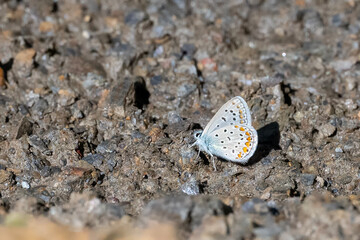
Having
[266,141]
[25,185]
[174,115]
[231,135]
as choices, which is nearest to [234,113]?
[231,135]

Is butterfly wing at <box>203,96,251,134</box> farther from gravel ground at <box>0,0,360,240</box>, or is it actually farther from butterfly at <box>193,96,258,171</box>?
gravel ground at <box>0,0,360,240</box>

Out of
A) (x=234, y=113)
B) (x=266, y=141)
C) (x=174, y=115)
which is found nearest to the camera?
(x=234, y=113)

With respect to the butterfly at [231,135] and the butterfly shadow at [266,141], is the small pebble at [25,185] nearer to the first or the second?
the butterfly at [231,135]

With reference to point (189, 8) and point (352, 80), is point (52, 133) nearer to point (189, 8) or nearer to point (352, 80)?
point (189, 8)

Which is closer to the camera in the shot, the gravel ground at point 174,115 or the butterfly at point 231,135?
the gravel ground at point 174,115

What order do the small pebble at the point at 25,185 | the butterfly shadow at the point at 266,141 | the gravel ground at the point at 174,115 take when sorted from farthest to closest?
1. the butterfly shadow at the point at 266,141
2. the small pebble at the point at 25,185
3. the gravel ground at the point at 174,115

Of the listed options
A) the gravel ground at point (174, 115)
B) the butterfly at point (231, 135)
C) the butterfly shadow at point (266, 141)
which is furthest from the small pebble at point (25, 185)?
the butterfly shadow at point (266, 141)

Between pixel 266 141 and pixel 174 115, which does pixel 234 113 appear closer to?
pixel 266 141
